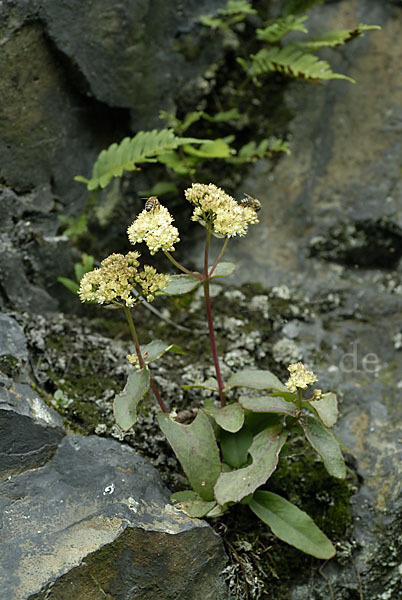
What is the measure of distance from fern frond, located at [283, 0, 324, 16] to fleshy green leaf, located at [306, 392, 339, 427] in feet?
9.29

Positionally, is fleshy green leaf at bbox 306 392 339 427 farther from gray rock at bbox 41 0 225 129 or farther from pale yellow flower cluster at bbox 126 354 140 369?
gray rock at bbox 41 0 225 129

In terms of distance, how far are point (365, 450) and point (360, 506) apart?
Result: 291 millimetres

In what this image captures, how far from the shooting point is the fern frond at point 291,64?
3.58m

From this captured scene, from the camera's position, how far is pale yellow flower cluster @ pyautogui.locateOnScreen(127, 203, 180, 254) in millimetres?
2318

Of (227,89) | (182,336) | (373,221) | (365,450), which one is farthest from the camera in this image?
(227,89)

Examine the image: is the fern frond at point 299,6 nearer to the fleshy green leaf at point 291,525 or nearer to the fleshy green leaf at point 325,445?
the fleshy green leaf at point 325,445

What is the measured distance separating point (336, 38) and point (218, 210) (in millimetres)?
2106

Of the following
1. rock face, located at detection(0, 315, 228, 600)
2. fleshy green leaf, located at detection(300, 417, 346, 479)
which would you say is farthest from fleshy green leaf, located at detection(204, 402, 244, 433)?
rock face, located at detection(0, 315, 228, 600)

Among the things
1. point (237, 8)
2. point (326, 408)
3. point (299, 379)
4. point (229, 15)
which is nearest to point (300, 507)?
point (326, 408)

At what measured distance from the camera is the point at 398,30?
14.3ft

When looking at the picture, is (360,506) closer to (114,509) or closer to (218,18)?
(114,509)

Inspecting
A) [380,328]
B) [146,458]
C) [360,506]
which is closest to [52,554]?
[146,458]

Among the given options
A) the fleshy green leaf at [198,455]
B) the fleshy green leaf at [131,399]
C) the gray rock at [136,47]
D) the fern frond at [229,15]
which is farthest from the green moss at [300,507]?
the fern frond at [229,15]

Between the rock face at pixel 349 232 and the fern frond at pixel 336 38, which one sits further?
the fern frond at pixel 336 38
